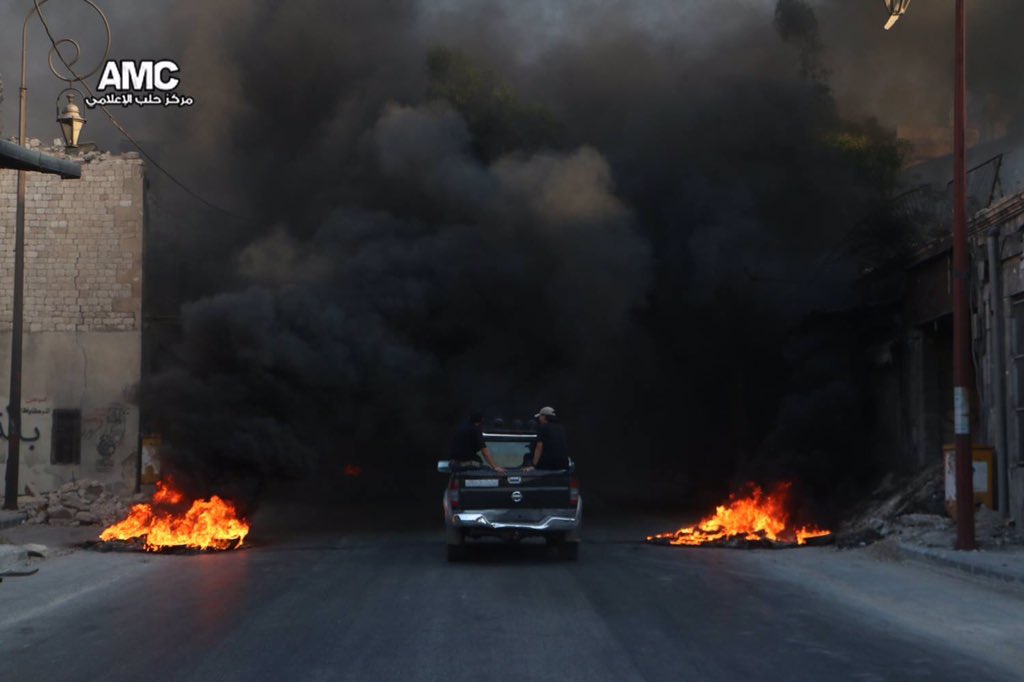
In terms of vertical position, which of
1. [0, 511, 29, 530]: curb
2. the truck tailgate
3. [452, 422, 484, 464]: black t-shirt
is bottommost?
[0, 511, 29, 530]: curb

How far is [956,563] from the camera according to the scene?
12539mm

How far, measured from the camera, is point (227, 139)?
26.9 meters

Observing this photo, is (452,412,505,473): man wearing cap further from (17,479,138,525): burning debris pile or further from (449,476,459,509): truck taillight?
(17,479,138,525): burning debris pile

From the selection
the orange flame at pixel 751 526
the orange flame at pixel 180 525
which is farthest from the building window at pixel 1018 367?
the orange flame at pixel 180 525

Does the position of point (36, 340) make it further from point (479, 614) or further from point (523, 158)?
point (479, 614)

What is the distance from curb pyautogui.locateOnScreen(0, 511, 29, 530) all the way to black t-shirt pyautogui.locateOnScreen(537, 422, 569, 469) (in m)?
10.5

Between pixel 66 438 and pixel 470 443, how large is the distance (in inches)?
513

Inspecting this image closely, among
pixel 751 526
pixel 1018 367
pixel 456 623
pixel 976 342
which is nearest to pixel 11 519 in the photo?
pixel 751 526

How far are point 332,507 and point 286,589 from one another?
651 inches

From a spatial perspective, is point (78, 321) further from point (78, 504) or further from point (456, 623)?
point (456, 623)

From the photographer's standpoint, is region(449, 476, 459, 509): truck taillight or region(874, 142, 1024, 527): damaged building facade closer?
region(449, 476, 459, 509): truck taillight

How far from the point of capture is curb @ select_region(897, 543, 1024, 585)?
37.6 feet

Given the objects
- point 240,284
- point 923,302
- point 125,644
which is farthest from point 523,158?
point 125,644

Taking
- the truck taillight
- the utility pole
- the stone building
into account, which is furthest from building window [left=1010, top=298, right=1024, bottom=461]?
the stone building
